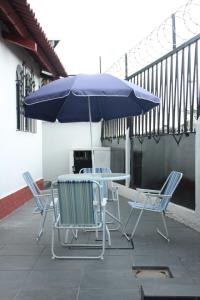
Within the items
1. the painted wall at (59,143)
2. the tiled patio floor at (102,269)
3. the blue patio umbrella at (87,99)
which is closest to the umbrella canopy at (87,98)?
the blue patio umbrella at (87,99)

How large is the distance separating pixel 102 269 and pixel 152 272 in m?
0.54

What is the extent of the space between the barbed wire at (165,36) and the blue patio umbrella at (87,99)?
133cm

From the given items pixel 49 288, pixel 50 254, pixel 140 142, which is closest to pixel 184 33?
pixel 140 142

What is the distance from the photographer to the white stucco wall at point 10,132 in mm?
8109

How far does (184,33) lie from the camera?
741cm

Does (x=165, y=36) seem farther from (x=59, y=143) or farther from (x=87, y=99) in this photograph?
(x=59, y=143)

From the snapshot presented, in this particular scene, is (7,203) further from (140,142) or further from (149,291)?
(149,291)

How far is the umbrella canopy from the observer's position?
5.74 metres

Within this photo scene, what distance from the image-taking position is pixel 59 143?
1512 centimetres

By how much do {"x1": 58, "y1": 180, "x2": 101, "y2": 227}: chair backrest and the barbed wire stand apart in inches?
128

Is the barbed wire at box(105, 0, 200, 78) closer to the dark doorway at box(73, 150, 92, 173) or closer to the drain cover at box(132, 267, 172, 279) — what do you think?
the drain cover at box(132, 267, 172, 279)

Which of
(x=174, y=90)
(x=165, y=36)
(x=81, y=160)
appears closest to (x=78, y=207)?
(x=174, y=90)

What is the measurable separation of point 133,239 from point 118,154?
632cm

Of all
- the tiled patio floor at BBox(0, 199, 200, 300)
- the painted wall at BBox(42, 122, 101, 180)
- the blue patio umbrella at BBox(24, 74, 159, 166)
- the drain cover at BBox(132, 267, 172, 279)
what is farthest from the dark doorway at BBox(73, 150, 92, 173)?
the drain cover at BBox(132, 267, 172, 279)
